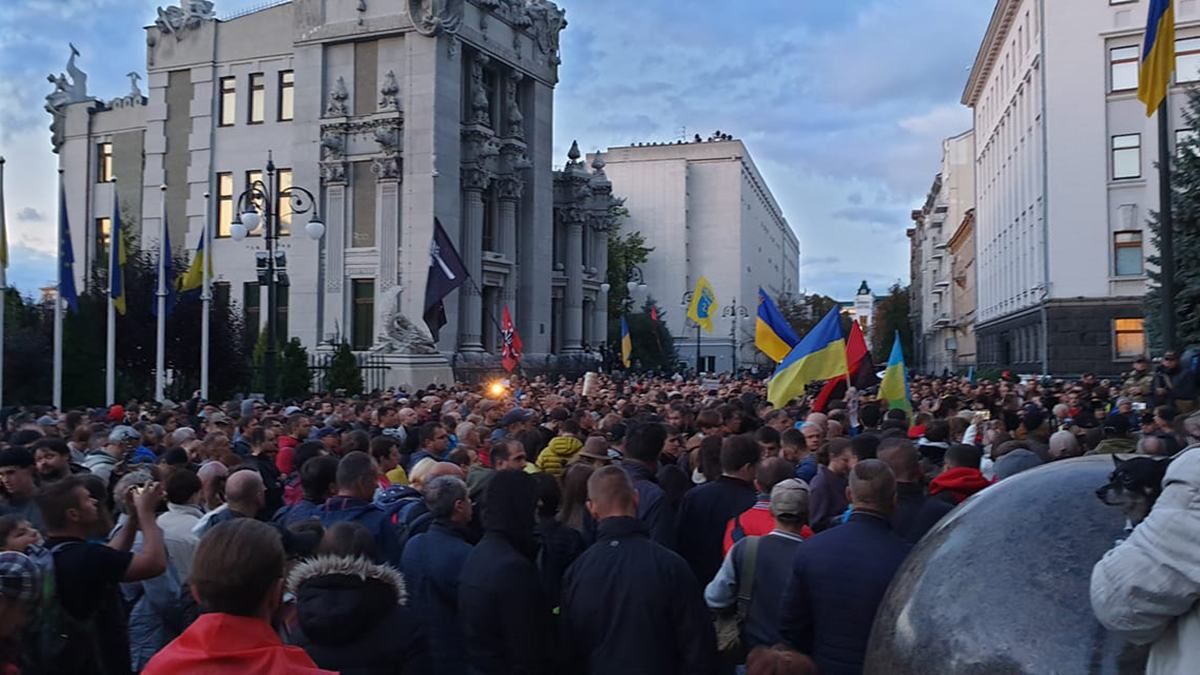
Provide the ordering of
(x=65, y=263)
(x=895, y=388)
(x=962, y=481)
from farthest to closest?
(x=65, y=263), (x=895, y=388), (x=962, y=481)

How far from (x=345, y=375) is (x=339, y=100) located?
496 inches

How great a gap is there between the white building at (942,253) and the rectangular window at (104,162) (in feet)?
200

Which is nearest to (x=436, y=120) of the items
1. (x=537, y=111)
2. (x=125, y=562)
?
(x=537, y=111)

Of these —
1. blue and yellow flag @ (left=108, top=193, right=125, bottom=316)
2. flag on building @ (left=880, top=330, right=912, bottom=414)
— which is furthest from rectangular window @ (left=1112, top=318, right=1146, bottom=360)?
blue and yellow flag @ (left=108, top=193, right=125, bottom=316)

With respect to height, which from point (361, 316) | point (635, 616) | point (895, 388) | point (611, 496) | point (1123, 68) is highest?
point (1123, 68)

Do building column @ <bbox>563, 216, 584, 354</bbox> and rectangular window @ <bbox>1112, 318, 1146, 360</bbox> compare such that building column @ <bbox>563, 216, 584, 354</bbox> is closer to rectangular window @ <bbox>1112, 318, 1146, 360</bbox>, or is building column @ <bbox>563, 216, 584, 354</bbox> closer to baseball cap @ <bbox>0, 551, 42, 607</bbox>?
rectangular window @ <bbox>1112, 318, 1146, 360</bbox>

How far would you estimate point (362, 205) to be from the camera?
38.7 m

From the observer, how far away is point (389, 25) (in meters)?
37.2

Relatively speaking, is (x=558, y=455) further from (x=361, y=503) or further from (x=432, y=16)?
(x=432, y=16)

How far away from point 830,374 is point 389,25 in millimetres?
27584

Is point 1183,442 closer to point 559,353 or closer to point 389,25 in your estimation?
point 389,25

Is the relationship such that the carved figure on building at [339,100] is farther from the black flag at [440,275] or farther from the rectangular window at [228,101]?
the black flag at [440,275]

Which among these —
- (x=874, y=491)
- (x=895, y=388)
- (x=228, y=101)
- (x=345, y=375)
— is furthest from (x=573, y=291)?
(x=874, y=491)

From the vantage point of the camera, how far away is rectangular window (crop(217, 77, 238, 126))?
143 ft
